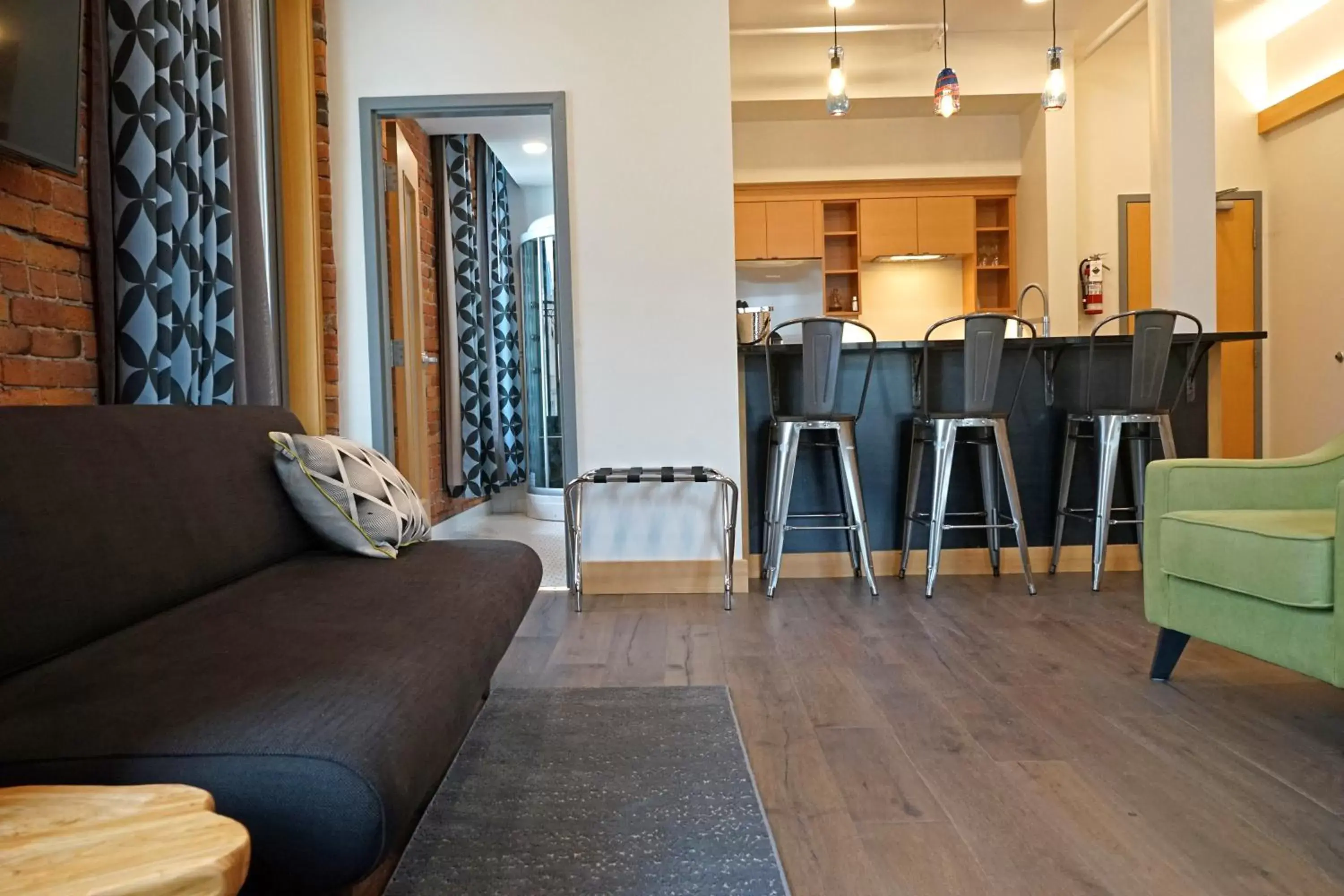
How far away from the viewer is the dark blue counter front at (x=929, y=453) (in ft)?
11.9

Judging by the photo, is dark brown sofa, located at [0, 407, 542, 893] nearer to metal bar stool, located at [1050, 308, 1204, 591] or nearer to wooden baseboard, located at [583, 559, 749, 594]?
wooden baseboard, located at [583, 559, 749, 594]

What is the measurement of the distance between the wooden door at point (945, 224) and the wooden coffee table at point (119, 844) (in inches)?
247

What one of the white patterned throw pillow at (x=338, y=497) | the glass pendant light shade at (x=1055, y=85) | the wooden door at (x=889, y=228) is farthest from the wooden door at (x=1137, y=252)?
the white patterned throw pillow at (x=338, y=497)

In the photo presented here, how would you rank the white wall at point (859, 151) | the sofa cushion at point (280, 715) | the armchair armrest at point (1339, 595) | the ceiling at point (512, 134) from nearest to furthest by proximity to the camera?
the sofa cushion at point (280, 715) < the armchair armrest at point (1339, 595) < the ceiling at point (512, 134) < the white wall at point (859, 151)

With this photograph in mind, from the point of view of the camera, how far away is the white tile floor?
419 centimetres

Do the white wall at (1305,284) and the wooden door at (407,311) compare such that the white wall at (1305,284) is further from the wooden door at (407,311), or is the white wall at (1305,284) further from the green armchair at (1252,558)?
the wooden door at (407,311)

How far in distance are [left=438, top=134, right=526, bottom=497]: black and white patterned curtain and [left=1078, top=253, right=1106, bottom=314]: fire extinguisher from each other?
3968mm

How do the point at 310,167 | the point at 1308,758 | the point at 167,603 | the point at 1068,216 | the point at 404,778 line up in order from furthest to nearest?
the point at 1068,216
the point at 310,167
the point at 1308,758
the point at 167,603
the point at 404,778

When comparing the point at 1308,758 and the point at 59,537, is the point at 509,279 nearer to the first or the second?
the point at 59,537

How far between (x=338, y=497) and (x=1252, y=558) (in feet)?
6.82

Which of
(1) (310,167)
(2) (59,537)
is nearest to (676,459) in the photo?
(1) (310,167)

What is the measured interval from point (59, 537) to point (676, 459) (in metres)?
2.36

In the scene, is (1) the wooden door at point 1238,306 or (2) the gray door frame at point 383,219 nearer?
(2) the gray door frame at point 383,219

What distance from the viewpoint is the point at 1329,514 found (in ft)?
6.46
